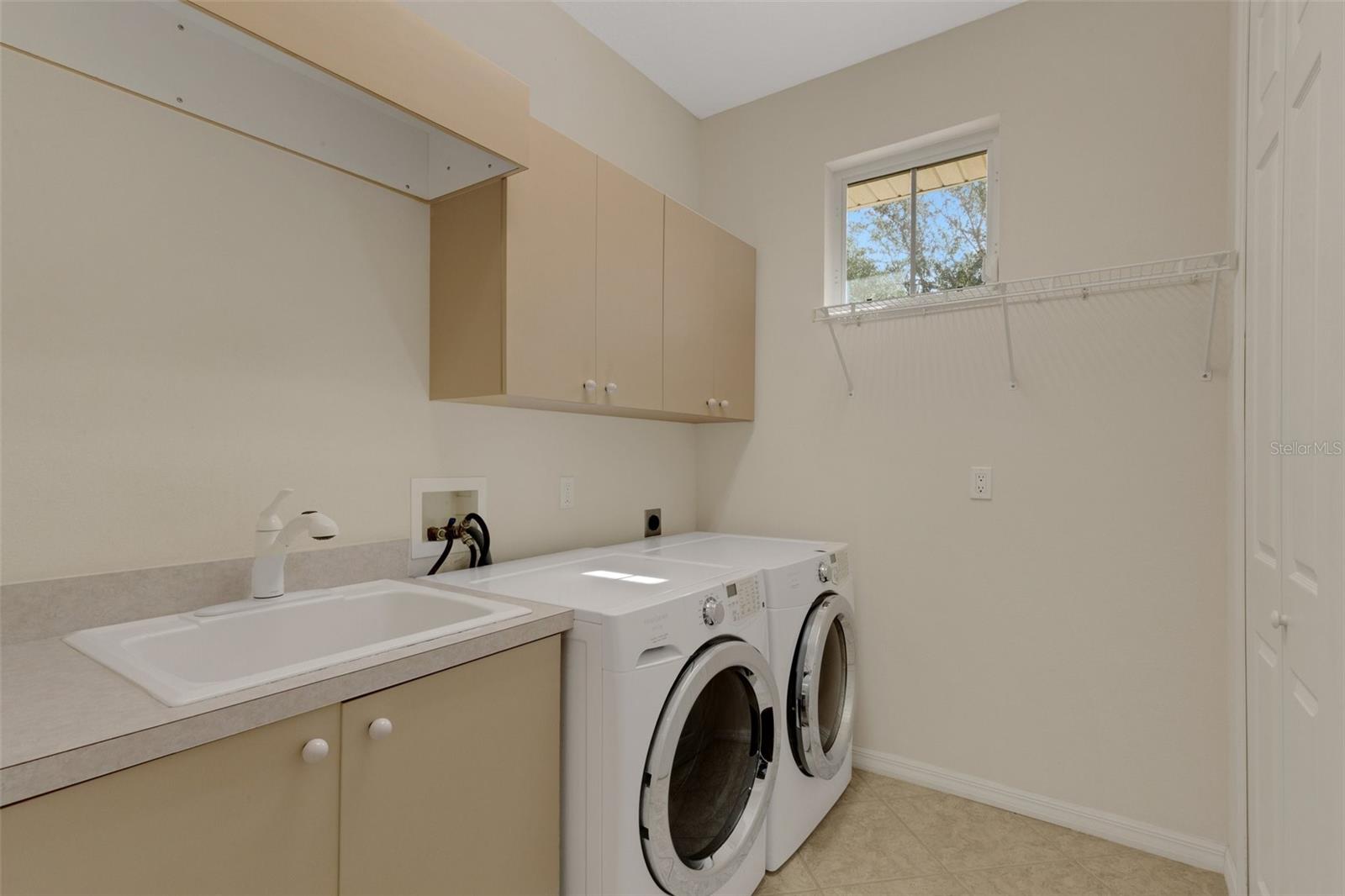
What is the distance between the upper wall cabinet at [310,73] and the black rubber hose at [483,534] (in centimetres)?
94

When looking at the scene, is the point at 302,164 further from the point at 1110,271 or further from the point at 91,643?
the point at 1110,271

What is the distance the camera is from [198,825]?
852 mm

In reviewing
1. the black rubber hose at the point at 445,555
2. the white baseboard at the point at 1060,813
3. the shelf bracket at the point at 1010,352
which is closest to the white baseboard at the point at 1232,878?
the white baseboard at the point at 1060,813

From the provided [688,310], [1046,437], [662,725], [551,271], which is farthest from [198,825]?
[1046,437]

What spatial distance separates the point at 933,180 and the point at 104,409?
8.72 ft

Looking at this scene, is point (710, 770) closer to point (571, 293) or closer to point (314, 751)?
point (314, 751)

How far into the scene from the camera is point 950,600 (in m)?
2.35

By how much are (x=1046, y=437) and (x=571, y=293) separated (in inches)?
64.1

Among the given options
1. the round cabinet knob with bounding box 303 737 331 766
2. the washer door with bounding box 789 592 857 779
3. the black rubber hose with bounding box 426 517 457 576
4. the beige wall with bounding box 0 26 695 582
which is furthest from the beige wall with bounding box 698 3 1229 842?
the round cabinet knob with bounding box 303 737 331 766

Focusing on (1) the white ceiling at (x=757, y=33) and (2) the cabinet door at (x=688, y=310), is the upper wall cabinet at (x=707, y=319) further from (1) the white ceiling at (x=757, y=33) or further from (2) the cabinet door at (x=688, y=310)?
(1) the white ceiling at (x=757, y=33)

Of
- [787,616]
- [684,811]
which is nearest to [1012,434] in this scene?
[787,616]

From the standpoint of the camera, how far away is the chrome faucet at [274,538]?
4.53 feet

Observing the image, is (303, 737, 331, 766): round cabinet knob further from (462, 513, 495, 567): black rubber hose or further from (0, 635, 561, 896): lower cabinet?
(462, 513, 495, 567): black rubber hose

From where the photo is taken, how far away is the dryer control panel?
1.68m
